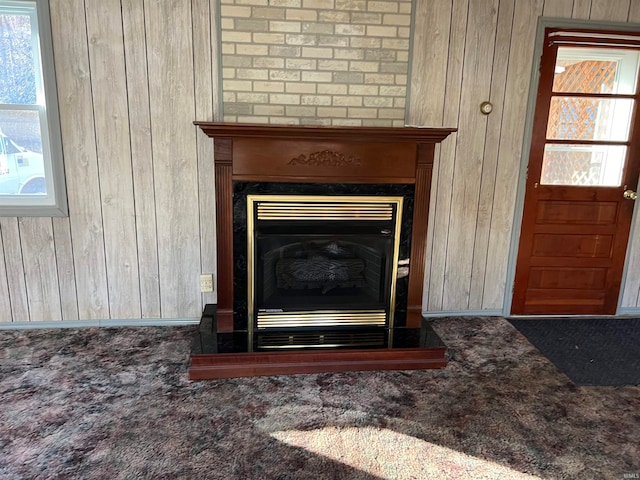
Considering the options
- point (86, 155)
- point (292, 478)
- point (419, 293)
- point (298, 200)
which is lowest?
point (292, 478)

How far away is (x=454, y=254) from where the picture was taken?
337cm

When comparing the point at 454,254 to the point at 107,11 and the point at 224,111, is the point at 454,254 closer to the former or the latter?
the point at 224,111

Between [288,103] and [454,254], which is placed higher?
[288,103]

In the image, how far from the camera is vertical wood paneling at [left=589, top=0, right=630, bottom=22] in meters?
3.08

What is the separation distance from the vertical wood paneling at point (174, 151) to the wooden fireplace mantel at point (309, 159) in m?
0.39

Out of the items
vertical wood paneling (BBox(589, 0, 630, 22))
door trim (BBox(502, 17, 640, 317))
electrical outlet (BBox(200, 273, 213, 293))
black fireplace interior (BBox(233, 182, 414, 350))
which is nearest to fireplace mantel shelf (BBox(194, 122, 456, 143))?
black fireplace interior (BBox(233, 182, 414, 350))

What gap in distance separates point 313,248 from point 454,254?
3.61ft

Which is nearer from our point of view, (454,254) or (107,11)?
(107,11)

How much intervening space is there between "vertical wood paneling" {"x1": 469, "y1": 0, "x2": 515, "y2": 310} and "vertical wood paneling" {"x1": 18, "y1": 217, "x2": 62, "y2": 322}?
2895mm

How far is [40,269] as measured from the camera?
119 inches

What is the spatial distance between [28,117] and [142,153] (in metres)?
0.71

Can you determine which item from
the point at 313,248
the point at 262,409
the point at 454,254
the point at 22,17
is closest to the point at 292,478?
the point at 262,409

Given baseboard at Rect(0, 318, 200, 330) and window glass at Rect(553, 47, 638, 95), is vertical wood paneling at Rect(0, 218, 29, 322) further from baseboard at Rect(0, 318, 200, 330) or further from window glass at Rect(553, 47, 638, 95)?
window glass at Rect(553, 47, 638, 95)

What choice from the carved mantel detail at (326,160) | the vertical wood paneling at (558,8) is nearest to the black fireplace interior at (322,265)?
the carved mantel detail at (326,160)
